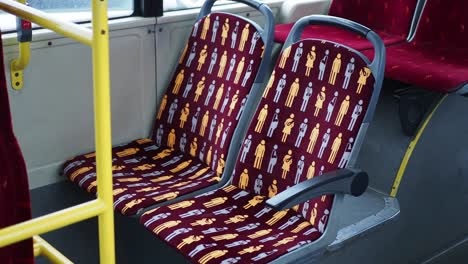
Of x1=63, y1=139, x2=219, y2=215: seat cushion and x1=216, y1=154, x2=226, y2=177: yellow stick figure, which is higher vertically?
x1=216, y1=154, x2=226, y2=177: yellow stick figure

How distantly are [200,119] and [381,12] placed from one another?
1.38 metres

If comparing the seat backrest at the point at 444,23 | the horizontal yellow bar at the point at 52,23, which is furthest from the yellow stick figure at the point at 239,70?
the horizontal yellow bar at the point at 52,23

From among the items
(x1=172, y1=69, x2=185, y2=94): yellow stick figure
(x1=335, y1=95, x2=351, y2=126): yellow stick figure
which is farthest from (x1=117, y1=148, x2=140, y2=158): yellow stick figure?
(x1=335, y1=95, x2=351, y2=126): yellow stick figure

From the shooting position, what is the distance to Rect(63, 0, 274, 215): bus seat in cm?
291

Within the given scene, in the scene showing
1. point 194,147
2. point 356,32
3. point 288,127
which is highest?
point 356,32

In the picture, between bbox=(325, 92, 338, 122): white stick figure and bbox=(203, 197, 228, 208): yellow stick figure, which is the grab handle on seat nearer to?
bbox=(325, 92, 338, 122): white stick figure

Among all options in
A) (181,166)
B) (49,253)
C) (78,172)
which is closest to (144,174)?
(181,166)

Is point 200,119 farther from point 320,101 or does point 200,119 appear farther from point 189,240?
point 189,240

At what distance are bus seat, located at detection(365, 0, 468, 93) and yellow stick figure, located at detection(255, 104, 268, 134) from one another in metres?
0.68

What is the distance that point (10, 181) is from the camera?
1523 millimetres

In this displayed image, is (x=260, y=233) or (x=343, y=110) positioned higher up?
(x=343, y=110)

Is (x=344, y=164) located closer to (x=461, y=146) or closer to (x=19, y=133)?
(x=461, y=146)

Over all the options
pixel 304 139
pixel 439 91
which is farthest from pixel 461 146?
pixel 304 139

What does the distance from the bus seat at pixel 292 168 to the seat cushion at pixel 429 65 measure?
1.84 ft
